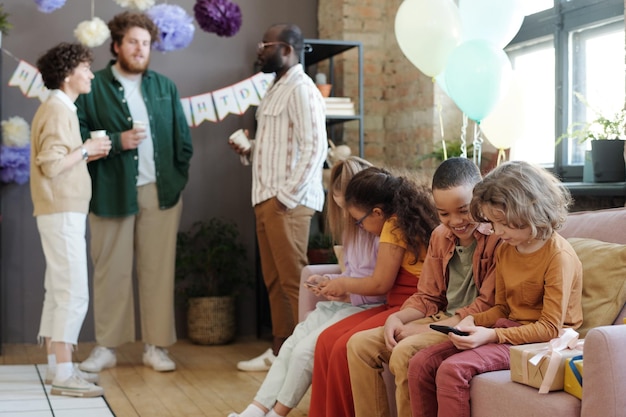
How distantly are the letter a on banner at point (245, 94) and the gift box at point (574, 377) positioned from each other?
119 inches

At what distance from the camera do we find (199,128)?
492cm

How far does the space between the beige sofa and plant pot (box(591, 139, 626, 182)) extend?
0.66m

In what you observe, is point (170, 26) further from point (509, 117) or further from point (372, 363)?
point (372, 363)

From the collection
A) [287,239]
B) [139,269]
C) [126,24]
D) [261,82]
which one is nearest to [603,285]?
[287,239]

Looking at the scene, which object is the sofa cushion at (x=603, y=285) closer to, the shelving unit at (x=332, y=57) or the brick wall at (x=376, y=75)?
the shelving unit at (x=332, y=57)

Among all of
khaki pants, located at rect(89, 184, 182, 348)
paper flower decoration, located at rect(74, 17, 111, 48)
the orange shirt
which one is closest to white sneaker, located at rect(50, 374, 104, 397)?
khaki pants, located at rect(89, 184, 182, 348)

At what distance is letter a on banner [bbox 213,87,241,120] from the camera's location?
4613 mm

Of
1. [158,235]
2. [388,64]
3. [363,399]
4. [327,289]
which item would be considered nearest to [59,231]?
[158,235]

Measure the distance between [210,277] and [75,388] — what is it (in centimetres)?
133

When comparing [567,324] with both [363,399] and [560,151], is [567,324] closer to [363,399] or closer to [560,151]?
[363,399]

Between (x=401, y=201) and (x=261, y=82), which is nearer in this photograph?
(x=401, y=201)

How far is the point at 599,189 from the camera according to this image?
3.14m

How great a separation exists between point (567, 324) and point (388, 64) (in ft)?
9.78

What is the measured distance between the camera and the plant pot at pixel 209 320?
467 centimetres
